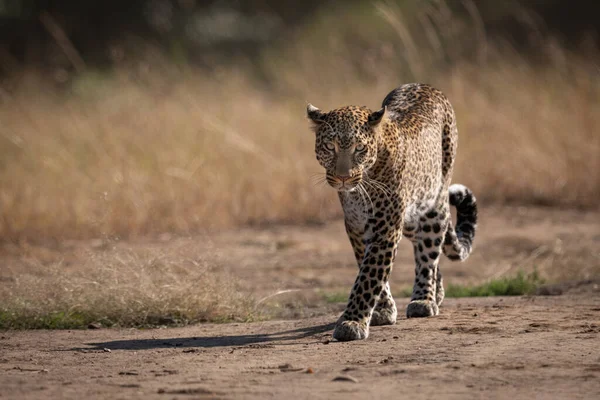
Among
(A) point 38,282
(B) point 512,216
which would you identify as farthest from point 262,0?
(A) point 38,282

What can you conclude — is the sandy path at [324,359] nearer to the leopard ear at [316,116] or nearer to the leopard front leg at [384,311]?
A: the leopard front leg at [384,311]

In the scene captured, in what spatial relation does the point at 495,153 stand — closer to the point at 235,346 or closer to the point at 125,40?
the point at 235,346

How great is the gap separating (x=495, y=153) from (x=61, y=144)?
5283mm

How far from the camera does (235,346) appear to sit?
252 inches

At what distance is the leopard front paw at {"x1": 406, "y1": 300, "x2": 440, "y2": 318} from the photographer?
7199 millimetres

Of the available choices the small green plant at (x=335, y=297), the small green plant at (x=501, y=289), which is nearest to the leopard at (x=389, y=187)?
the small green plant at (x=501, y=289)

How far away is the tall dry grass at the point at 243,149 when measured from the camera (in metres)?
12.1

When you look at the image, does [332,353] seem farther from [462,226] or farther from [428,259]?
[462,226]

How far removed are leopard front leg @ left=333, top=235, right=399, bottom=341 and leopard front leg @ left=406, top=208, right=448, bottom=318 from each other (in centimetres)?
72

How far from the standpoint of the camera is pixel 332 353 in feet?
19.7

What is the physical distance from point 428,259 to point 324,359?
1775 mm

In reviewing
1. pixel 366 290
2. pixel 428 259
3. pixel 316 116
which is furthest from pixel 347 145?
pixel 428 259

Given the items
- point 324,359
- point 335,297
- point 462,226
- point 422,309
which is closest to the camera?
point 324,359

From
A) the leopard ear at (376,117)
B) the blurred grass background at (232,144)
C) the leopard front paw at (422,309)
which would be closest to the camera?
the leopard ear at (376,117)
